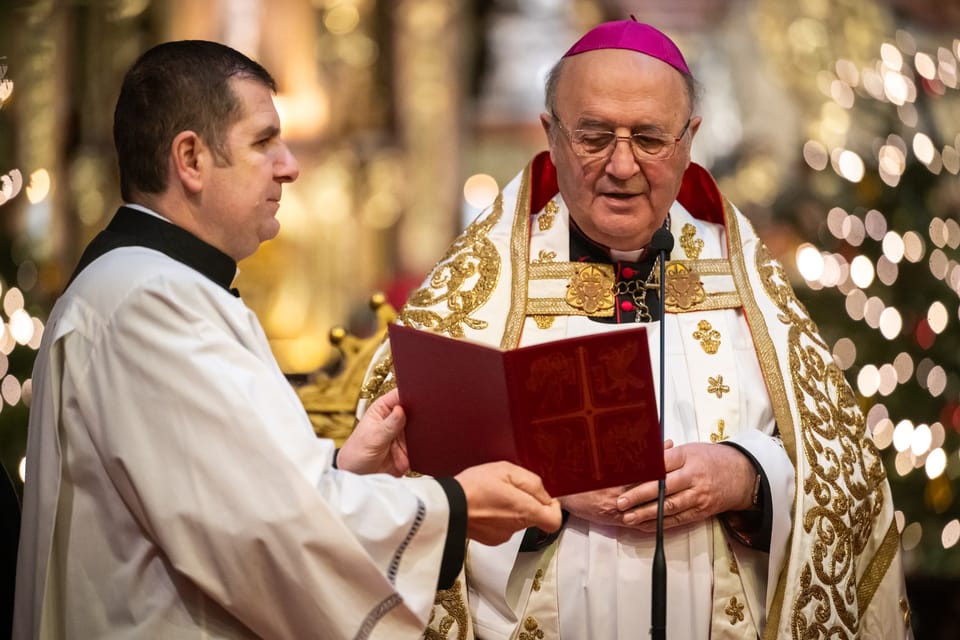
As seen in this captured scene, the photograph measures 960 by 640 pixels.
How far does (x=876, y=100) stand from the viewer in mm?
8938

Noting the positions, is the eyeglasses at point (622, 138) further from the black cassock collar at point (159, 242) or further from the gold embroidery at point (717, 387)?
the black cassock collar at point (159, 242)

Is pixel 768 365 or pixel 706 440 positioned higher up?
pixel 768 365

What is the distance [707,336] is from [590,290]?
39 cm

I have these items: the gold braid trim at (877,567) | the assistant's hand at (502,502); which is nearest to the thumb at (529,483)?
the assistant's hand at (502,502)

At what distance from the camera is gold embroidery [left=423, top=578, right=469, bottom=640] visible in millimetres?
3600

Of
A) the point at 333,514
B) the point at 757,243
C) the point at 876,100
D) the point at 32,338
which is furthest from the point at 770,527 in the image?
the point at 876,100

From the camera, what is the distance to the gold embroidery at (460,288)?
3928mm

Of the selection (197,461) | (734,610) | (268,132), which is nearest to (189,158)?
(268,132)

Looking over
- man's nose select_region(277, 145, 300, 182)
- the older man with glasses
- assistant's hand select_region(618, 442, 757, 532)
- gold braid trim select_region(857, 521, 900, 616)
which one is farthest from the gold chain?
man's nose select_region(277, 145, 300, 182)

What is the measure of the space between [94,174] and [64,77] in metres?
0.72

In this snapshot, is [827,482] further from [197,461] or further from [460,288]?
[197,461]

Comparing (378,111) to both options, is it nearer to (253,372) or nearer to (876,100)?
(876,100)

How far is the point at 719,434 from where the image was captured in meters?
3.73

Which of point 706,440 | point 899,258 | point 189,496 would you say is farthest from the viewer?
point 899,258
